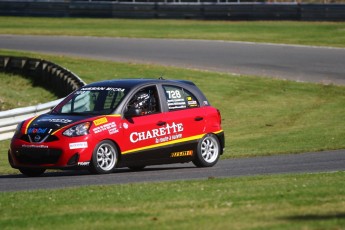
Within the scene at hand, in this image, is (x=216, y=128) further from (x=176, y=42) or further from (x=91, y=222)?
(x=176, y=42)

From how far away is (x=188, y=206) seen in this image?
924 centimetres

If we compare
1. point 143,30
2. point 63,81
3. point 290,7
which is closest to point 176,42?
point 143,30

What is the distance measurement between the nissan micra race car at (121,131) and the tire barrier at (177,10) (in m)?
29.3

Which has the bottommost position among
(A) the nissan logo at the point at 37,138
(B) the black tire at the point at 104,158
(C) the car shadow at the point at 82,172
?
(C) the car shadow at the point at 82,172

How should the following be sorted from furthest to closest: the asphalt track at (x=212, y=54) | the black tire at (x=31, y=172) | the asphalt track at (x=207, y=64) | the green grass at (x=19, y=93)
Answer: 1. the asphalt track at (x=212, y=54)
2. the green grass at (x=19, y=93)
3. the black tire at (x=31, y=172)
4. the asphalt track at (x=207, y=64)

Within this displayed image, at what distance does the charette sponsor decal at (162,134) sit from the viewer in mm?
14062

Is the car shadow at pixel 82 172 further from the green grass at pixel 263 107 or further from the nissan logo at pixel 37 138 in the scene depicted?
the green grass at pixel 263 107

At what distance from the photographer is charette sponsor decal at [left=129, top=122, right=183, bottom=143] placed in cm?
1406

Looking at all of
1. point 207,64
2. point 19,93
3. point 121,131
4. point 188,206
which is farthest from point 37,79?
point 188,206

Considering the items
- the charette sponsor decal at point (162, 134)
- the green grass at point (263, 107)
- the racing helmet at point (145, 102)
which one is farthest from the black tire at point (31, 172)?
the racing helmet at point (145, 102)

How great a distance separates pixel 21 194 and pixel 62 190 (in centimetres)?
49

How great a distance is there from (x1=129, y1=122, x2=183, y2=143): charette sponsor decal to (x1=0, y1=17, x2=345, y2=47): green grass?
2229 cm

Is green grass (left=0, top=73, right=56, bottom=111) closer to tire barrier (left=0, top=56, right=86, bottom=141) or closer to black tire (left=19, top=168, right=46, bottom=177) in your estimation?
tire barrier (left=0, top=56, right=86, bottom=141)

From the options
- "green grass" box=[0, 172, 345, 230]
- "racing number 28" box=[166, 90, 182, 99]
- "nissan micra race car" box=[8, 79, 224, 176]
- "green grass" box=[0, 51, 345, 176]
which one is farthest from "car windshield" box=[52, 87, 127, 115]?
"green grass" box=[0, 172, 345, 230]
